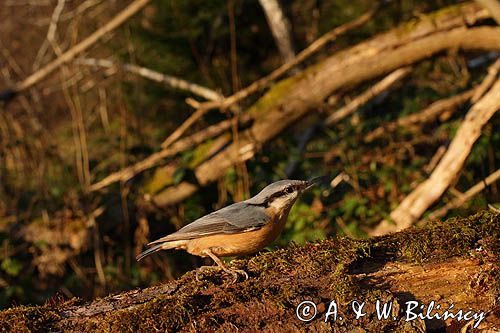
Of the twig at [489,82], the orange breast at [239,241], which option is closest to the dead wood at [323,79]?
the twig at [489,82]

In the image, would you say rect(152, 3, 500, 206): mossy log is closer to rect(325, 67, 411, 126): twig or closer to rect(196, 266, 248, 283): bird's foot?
rect(325, 67, 411, 126): twig

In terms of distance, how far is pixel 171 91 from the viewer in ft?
32.2

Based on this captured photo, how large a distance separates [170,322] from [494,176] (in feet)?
14.7

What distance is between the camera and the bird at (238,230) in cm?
369

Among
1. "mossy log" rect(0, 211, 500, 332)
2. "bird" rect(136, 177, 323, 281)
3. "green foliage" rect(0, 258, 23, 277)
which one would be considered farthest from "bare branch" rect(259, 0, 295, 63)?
"mossy log" rect(0, 211, 500, 332)

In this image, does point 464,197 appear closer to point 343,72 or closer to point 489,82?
point 489,82

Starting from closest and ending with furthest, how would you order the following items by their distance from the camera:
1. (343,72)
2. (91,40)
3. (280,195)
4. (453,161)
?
(280,195), (453,161), (91,40), (343,72)

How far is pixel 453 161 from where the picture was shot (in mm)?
5742

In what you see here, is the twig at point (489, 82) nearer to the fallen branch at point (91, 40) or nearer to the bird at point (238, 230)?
the bird at point (238, 230)

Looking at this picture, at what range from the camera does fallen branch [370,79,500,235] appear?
569 centimetres

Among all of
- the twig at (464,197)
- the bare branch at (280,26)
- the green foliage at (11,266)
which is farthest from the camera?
the bare branch at (280,26)

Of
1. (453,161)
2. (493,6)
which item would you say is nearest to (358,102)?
(493,6)

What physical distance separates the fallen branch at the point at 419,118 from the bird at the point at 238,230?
14.2 ft

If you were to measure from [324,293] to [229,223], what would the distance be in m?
0.91
